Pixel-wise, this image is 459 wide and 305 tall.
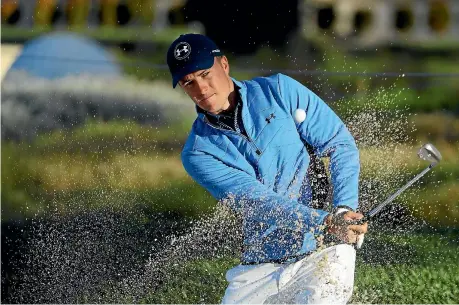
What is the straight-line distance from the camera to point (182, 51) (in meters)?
3.84

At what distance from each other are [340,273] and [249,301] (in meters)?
0.34

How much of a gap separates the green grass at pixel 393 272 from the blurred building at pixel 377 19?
839 mm

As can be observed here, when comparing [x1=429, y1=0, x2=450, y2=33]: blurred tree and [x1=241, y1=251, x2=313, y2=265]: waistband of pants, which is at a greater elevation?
[x1=429, y1=0, x2=450, y2=33]: blurred tree

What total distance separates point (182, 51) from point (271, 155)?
467mm

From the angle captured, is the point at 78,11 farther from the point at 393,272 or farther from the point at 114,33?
the point at 393,272

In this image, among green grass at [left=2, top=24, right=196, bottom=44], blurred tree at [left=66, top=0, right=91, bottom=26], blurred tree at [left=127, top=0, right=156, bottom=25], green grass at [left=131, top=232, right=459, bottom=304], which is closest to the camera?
→ green grass at [left=131, top=232, right=459, bottom=304]

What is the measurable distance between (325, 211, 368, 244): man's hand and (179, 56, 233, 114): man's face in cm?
57

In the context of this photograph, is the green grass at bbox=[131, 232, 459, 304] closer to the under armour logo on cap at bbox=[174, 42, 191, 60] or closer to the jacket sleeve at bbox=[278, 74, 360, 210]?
the jacket sleeve at bbox=[278, 74, 360, 210]

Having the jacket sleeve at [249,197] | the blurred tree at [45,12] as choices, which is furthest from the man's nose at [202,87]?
the blurred tree at [45,12]

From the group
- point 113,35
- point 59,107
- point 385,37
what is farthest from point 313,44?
point 59,107

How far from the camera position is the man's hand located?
354 centimetres

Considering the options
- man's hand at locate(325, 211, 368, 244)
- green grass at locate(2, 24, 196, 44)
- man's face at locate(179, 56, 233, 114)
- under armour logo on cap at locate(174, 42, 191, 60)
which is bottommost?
man's hand at locate(325, 211, 368, 244)

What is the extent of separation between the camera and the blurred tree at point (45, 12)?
5406 mm

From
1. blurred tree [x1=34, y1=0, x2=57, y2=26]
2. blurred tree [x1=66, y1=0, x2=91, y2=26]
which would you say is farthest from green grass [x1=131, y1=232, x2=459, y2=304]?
blurred tree [x1=34, y1=0, x2=57, y2=26]
